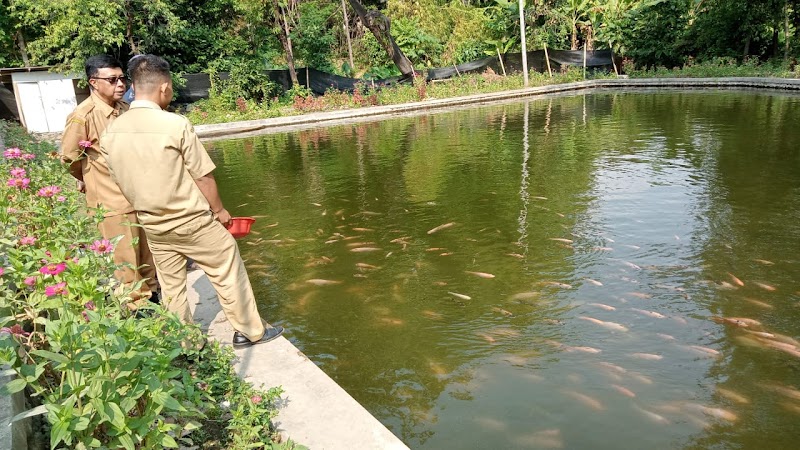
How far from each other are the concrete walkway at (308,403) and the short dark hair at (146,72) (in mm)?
1822

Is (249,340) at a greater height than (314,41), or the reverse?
(314,41)

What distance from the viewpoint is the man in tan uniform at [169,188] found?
11.4 feet

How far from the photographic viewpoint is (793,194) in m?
8.16

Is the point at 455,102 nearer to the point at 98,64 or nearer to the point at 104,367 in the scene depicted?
the point at 98,64

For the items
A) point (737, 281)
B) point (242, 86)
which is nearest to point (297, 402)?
point (737, 281)

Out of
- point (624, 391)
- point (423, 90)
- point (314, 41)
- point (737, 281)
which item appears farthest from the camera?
point (314, 41)

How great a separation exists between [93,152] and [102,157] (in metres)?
0.09

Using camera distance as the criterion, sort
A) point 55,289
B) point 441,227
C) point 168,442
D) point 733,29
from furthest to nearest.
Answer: point 733,29
point 441,227
point 55,289
point 168,442

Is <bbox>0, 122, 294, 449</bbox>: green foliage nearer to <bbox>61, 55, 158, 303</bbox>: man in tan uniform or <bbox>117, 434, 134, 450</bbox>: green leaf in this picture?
<bbox>117, 434, 134, 450</bbox>: green leaf

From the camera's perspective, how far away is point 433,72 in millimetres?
29531

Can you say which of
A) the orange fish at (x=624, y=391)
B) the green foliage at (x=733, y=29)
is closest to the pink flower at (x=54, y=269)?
the orange fish at (x=624, y=391)

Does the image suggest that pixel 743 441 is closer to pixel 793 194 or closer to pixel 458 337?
pixel 458 337

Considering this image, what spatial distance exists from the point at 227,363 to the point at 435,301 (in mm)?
2335

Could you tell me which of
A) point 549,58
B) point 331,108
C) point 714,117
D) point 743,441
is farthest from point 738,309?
point 549,58
